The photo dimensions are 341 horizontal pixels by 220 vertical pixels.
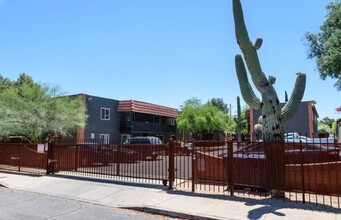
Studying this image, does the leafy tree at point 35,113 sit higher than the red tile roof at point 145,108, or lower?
lower

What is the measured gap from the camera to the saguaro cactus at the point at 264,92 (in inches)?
381

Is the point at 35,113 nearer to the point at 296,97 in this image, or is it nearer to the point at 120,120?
the point at 120,120

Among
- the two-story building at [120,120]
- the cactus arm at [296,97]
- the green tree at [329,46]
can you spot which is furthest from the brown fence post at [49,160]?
the two-story building at [120,120]

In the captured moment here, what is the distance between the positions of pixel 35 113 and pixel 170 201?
15.9 metres

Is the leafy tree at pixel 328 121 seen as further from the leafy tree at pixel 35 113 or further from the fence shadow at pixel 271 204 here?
the fence shadow at pixel 271 204

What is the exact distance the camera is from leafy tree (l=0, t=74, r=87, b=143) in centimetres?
2105

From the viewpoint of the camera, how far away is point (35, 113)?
21.8 meters

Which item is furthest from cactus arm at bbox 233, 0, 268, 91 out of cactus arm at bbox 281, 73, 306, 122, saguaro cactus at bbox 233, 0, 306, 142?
cactus arm at bbox 281, 73, 306, 122

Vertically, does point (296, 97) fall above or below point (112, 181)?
above

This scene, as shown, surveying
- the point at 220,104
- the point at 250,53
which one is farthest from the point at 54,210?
the point at 220,104

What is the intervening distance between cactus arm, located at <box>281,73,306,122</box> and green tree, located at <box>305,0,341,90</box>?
3.74 metres

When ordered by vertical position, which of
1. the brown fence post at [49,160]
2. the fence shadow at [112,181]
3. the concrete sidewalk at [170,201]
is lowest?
the concrete sidewalk at [170,201]

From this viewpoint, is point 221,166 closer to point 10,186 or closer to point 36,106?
point 10,186

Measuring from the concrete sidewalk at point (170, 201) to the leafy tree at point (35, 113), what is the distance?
913cm
